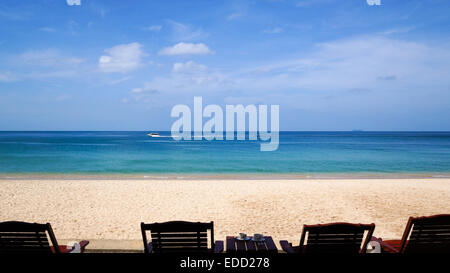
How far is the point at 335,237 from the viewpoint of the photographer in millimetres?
3189

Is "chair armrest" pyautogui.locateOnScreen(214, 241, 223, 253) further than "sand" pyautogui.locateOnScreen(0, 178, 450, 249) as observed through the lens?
No

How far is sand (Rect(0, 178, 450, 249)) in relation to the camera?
278 inches

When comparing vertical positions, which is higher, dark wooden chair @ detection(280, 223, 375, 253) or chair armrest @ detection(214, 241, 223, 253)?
dark wooden chair @ detection(280, 223, 375, 253)

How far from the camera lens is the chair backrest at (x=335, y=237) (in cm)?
306

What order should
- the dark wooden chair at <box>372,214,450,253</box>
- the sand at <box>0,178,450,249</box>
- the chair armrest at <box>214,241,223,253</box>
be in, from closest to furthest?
1. the dark wooden chair at <box>372,214,450,253</box>
2. the chair armrest at <box>214,241,223,253</box>
3. the sand at <box>0,178,450,249</box>

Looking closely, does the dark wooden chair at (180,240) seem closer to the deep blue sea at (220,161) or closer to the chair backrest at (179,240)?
the chair backrest at (179,240)

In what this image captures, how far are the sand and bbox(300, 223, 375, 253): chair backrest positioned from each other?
9.41ft

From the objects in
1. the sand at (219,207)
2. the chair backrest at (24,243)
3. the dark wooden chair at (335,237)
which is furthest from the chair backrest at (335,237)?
the sand at (219,207)

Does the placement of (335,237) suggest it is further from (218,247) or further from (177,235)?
(177,235)

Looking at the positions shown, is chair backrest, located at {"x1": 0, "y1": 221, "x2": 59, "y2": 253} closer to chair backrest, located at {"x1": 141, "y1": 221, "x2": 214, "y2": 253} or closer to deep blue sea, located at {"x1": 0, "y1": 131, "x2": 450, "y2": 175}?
chair backrest, located at {"x1": 141, "y1": 221, "x2": 214, "y2": 253}

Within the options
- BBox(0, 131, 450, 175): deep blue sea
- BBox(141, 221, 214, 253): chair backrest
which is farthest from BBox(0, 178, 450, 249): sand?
BBox(0, 131, 450, 175): deep blue sea

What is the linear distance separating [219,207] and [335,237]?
6.00m

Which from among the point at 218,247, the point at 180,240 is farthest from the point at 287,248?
the point at 180,240
